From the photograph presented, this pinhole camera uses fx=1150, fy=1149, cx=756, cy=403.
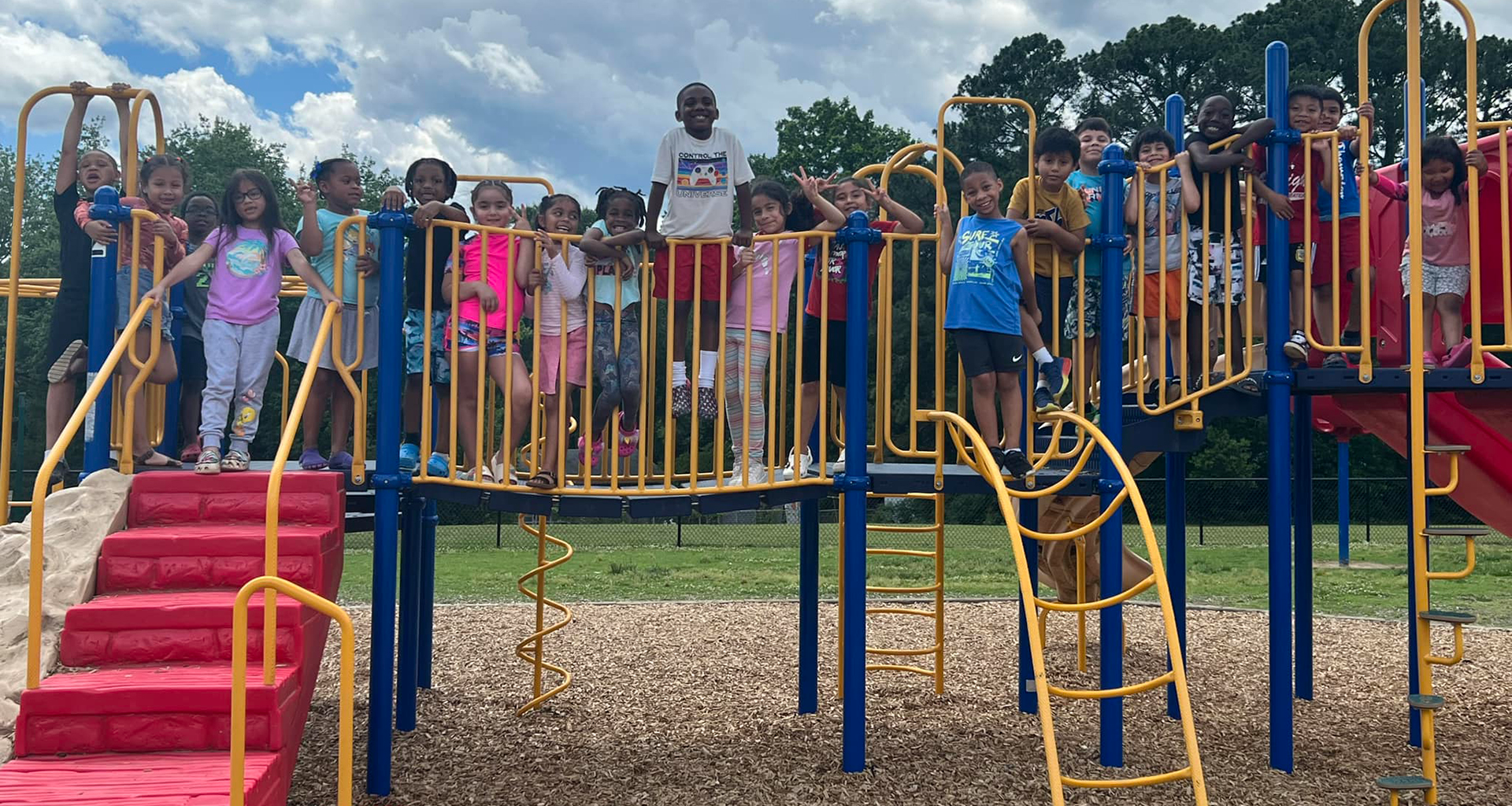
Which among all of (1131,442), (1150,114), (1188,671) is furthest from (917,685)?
(1150,114)

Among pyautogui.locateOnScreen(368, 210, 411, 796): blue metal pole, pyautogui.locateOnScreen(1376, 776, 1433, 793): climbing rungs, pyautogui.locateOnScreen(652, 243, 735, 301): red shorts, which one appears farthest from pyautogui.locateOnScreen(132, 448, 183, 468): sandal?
pyautogui.locateOnScreen(1376, 776, 1433, 793): climbing rungs

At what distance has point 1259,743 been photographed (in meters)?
6.75

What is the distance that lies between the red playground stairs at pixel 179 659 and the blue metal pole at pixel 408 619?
149 centimetres

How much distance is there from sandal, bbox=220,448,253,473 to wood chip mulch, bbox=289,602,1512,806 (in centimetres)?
167

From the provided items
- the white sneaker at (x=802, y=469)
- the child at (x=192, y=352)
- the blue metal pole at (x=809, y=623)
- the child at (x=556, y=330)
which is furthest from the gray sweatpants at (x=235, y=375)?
the blue metal pole at (x=809, y=623)

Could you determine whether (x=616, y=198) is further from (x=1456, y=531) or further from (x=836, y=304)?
(x=1456, y=531)

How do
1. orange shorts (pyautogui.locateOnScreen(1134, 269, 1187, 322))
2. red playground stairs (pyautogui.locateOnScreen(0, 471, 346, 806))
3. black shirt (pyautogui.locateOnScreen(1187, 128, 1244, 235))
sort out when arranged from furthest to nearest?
orange shorts (pyautogui.locateOnScreen(1134, 269, 1187, 322))
black shirt (pyautogui.locateOnScreen(1187, 128, 1244, 235))
red playground stairs (pyautogui.locateOnScreen(0, 471, 346, 806))

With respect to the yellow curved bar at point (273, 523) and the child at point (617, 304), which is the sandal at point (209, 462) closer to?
the yellow curved bar at point (273, 523)

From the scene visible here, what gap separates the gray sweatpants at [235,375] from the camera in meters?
5.65

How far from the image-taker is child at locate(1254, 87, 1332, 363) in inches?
230

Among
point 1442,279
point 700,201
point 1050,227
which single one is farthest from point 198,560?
point 1442,279

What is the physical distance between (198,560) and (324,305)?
1629 mm

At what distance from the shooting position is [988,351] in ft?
18.4

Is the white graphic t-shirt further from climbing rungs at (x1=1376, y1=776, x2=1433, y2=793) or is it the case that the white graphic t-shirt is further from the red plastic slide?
climbing rungs at (x1=1376, y1=776, x2=1433, y2=793)
